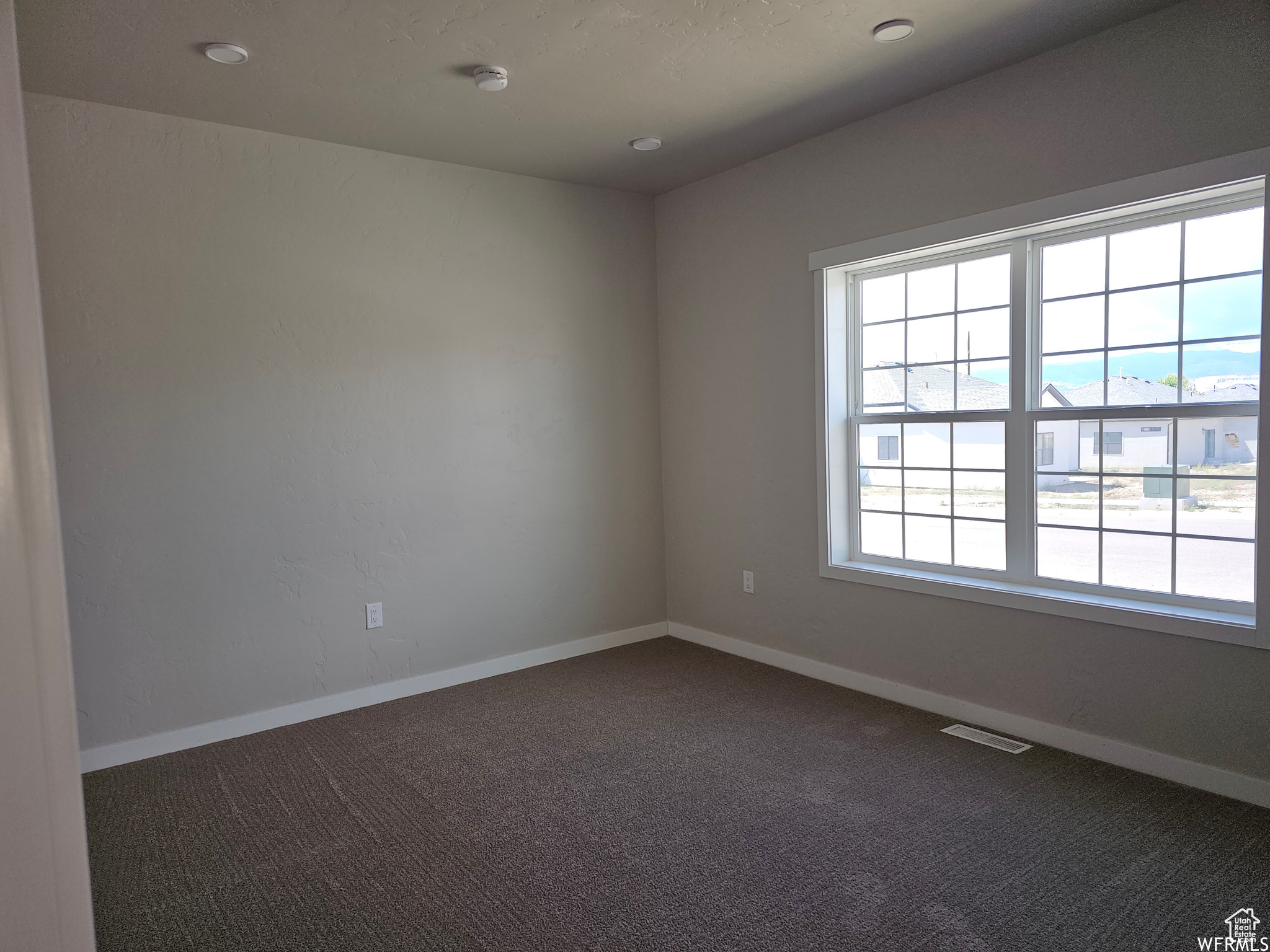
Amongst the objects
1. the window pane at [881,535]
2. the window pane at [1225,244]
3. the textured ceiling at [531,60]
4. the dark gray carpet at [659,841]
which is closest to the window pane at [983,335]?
the window pane at [1225,244]

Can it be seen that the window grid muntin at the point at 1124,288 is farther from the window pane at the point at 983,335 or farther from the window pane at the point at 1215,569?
the window pane at the point at 1215,569

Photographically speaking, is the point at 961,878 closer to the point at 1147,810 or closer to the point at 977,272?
the point at 1147,810

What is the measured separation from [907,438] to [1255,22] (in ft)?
5.99

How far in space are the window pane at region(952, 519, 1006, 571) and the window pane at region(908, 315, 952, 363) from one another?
2.38 ft

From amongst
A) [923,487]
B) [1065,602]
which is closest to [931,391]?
[923,487]

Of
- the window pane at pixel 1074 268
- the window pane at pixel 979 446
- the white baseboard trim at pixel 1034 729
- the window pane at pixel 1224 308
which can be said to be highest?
the window pane at pixel 1074 268

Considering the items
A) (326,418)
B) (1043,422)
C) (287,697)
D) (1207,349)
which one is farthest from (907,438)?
(287,697)

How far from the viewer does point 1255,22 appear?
242cm

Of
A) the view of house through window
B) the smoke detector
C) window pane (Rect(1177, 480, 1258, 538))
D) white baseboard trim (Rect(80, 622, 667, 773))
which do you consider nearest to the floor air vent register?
the view of house through window

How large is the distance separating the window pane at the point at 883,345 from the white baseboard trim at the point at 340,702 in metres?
2.04

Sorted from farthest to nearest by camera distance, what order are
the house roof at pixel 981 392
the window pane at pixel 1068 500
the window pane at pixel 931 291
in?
1. the window pane at pixel 931 291
2. the window pane at pixel 1068 500
3. the house roof at pixel 981 392

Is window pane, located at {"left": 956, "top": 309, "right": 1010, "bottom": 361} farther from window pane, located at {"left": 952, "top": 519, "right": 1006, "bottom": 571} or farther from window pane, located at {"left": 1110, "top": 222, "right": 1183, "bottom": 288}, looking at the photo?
window pane, located at {"left": 952, "top": 519, "right": 1006, "bottom": 571}

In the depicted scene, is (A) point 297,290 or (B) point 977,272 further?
(A) point 297,290

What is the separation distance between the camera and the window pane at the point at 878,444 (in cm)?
369
